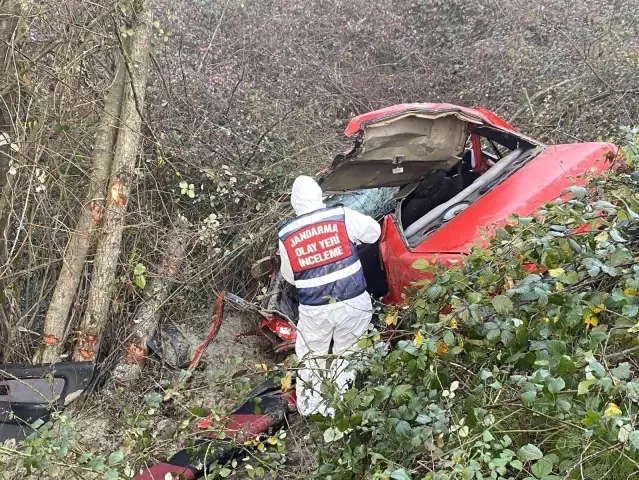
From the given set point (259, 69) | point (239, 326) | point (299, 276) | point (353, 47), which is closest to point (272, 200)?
point (239, 326)

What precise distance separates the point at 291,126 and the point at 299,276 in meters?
2.93

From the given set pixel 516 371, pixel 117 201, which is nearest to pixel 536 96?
pixel 117 201

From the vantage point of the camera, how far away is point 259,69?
788 cm

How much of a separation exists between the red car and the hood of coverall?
192 millimetres

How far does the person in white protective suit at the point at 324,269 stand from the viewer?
380 centimetres

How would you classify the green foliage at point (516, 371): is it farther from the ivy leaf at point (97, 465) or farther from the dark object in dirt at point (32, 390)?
the dark object in dirt at point (32, 390)

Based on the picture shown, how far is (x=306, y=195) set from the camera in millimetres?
4020

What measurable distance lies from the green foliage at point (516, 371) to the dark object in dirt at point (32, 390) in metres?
2.51

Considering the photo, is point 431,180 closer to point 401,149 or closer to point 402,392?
point 401,149

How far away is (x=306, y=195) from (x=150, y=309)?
1.80m

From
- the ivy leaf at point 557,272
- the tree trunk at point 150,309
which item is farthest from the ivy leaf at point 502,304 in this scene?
the tree trunk at point 150,309

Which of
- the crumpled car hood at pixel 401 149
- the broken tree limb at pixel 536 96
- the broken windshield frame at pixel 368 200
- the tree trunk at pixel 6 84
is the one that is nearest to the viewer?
the crumpled car hood at pixel 401 149

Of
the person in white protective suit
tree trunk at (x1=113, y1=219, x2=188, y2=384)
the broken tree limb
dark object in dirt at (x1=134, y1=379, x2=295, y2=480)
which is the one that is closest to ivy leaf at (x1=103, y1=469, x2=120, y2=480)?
dark object in dirt at (x1=134, y1=379, x2=295, y2=480)

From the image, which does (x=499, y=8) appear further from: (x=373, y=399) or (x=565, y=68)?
(x=373, y=399)
